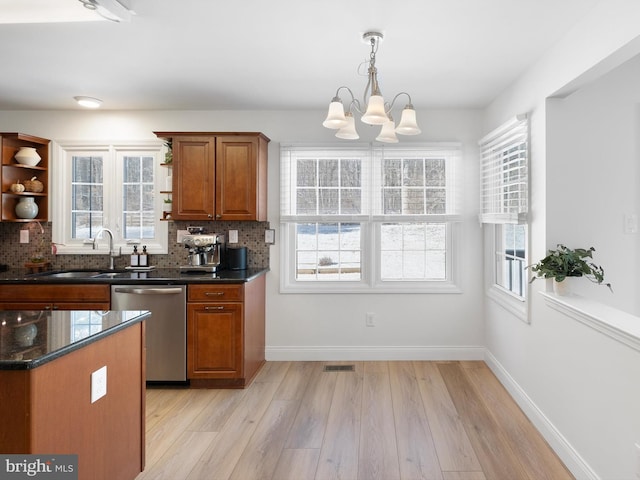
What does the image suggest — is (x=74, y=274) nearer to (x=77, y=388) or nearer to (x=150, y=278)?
(x=150, y=278)

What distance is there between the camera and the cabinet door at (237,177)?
3.98 metres

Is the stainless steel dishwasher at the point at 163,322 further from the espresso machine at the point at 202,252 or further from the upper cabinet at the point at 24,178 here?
the upper cabinet at the point at 24,178

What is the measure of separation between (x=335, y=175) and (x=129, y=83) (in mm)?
1970

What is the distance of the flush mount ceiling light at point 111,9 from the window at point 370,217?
217 centimetres

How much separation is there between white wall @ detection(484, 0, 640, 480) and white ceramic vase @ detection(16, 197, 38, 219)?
432 cm

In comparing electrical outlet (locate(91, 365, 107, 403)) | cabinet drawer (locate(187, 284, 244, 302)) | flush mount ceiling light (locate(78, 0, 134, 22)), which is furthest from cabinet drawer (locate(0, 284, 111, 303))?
flush mount ceiling light (locate(78, 0, 134, 22))

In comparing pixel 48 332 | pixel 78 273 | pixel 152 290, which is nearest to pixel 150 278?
pixel 152 290

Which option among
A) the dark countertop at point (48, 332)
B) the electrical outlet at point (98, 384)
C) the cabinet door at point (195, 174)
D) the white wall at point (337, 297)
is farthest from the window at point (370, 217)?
the electrical outlet at point (98, 384)

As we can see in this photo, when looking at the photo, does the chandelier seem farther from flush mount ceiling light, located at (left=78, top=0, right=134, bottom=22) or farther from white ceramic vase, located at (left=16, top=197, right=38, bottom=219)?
white ceramic vase, located at (left=16, top=197, right=38, bottom=219)

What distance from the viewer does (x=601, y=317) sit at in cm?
212

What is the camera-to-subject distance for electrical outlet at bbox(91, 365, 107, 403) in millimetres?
1780

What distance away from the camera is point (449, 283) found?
4359 mm

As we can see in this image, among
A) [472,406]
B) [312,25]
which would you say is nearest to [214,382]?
[472,406]

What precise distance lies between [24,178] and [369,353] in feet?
12.3
